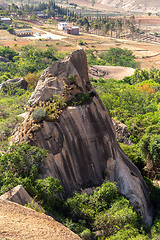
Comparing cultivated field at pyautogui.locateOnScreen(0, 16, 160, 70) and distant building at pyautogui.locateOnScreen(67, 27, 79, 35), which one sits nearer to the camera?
cultivated field at pyautogui.locateOnScreen(0, 16, 160, 70)

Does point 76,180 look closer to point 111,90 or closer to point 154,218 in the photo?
point 154,218

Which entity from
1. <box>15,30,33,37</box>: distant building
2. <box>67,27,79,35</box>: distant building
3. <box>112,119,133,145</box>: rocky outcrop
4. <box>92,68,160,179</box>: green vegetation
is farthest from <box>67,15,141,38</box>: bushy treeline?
<box>112,119,133,145</box>: rocky outcrop

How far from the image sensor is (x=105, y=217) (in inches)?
599

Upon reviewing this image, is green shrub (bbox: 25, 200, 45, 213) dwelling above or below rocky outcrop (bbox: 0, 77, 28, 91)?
below

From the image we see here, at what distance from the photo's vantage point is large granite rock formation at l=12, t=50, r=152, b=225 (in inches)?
667

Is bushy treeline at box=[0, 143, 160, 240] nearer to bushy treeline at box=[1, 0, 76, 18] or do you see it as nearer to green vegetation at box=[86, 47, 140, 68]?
green vegetation at box=[86, 47, 140, 68]

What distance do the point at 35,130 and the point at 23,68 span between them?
1880 inches

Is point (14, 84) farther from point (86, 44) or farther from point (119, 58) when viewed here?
point (86, 44)

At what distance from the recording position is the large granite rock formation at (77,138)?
16953 millimetres

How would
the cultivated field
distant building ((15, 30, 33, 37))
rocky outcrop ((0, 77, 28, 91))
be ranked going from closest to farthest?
Result: rocky outcrop ((0, 77, 28, 91))
the cultivated field
distant building ((15, 30, 33, 37))

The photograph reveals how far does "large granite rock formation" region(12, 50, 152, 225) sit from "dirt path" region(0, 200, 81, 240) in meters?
3.76

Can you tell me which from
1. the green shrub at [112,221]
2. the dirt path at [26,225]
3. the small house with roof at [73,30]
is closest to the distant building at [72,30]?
the small house with roof at [73,30]

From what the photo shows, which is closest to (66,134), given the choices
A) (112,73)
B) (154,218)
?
(154,218)

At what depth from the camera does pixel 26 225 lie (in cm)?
1182
